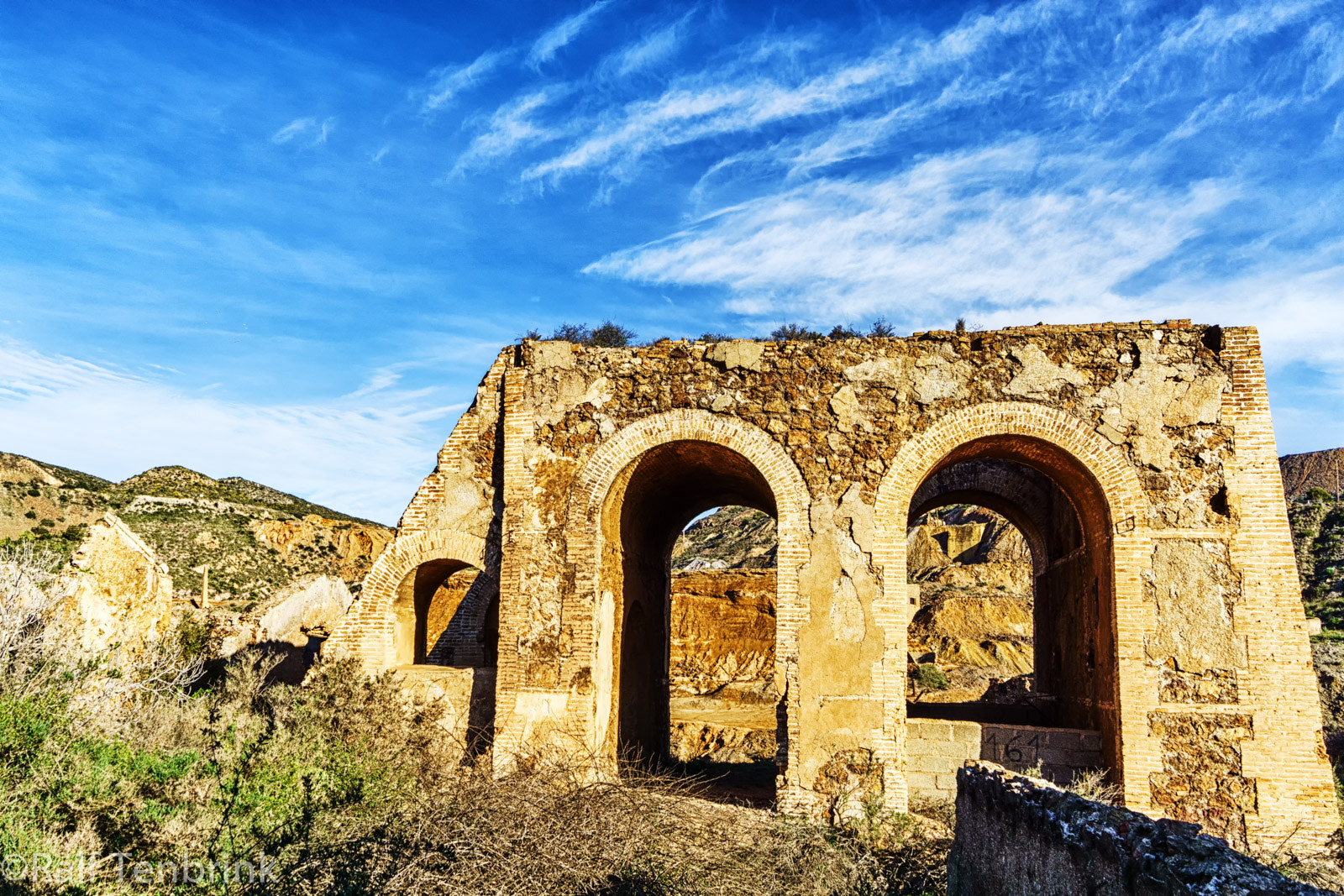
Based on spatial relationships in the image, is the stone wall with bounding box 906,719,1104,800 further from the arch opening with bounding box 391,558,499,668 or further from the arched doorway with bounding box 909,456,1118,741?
the arch opening with bounding box 391,558,499,668

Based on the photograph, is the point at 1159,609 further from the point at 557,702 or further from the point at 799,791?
the point at 557,702

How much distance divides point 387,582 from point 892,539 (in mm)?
6265

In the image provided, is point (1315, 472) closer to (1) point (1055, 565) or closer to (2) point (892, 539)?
(1) point (1055, 565)

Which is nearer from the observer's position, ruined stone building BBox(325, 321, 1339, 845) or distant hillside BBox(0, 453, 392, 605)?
ruined stone building BBox(325, 321, 1339, 845)

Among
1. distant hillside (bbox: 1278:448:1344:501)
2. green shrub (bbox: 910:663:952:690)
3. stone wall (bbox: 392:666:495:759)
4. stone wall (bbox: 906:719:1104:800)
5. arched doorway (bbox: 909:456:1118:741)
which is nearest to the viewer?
stone wall (bbox: 906:719:1104:800)

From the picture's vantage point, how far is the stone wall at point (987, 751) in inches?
413

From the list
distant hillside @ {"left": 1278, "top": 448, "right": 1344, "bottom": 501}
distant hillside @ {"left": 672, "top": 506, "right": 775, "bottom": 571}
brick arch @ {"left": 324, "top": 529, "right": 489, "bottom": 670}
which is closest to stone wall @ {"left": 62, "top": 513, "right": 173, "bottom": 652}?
brick arch @ {"left": 324, "top": 529, "right": 489, "bottom": 670}

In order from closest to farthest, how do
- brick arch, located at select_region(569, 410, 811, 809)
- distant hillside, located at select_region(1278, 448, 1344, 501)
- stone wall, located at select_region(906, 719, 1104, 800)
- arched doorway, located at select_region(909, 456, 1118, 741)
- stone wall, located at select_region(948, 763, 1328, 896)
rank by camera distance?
stone wall, located at select_region(948, 763, 1328, 896) < stone wall, located at select_region(906, 719, 1104, 800) < brick arch, located at select_region(569, 410, 811, 809) < arched doorway, located at select_region(909, 456, 1118, 741) < distant hillside, located at select_region(1278, 448, 1344, 501)

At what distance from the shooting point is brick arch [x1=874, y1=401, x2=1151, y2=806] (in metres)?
10.1

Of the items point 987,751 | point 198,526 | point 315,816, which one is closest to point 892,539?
point 987,751

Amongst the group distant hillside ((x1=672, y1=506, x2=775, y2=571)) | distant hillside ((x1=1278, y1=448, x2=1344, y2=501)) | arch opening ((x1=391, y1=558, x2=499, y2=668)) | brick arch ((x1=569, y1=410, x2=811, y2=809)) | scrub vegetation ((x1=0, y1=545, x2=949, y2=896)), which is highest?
distant hillside ((x1=1278, y1=448, x2=1344, y2=501))

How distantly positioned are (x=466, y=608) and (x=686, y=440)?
15.2ft

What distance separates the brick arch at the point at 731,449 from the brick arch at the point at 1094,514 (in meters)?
0.95

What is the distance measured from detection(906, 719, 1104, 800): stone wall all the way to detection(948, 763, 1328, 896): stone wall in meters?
3.38
